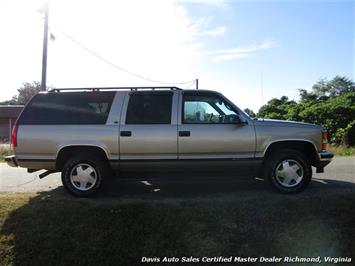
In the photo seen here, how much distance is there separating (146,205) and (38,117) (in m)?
2.50

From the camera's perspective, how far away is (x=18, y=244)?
4.94 meters

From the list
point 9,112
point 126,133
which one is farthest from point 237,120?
point 9,112

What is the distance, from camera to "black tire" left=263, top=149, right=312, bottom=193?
651cm

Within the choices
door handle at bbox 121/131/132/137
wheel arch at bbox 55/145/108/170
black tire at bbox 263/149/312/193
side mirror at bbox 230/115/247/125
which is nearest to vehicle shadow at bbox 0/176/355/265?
black tire at bbox 263/149/312/193

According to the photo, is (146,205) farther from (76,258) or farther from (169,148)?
(76,258)

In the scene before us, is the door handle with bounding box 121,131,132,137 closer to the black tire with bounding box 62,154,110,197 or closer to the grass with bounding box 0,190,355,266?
the black tire with bounding box 62,154,110,197

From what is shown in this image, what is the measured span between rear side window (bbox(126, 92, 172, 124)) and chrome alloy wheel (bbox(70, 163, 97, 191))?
109cm

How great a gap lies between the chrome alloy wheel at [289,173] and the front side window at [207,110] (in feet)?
3.90

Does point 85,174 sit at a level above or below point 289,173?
below

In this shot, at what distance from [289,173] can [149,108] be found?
8.86 feet

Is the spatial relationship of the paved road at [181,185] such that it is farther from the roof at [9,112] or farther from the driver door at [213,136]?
the roof at [9,112]

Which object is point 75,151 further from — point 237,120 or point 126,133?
point 237,120

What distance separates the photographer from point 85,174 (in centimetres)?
654

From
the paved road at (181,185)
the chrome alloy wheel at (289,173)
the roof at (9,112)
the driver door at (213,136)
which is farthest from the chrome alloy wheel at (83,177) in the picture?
the roof at (9,112)
